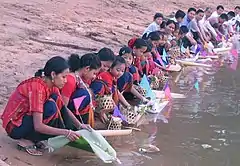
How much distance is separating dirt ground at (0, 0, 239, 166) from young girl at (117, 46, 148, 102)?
51.9 inches

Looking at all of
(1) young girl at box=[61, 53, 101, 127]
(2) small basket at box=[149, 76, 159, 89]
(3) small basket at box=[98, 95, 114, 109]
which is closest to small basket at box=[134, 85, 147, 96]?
(2) small basket at box=[149, 76, 159, 89]

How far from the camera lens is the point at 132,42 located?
23.6 ft

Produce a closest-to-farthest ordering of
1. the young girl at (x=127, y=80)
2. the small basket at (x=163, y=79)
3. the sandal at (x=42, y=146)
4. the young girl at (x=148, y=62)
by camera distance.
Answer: the sandal at (x=42, y=146) → the young girl at (x=127, y=80) → the young girl at (x=148, y=62) → the small basket at (x=163, y=79)

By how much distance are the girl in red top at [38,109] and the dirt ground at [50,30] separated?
0.58ft

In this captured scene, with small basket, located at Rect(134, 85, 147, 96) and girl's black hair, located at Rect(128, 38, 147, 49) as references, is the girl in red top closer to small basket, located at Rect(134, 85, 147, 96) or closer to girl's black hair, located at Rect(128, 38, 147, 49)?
small basket, located at Rect(134, 85, 147, 96)

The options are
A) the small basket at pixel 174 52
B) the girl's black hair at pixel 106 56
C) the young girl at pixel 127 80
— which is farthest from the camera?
the small basket at pixel 174 52

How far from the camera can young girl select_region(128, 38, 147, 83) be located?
7.04m

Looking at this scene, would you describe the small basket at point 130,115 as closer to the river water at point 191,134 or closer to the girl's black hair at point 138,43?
the river water at point 191,134

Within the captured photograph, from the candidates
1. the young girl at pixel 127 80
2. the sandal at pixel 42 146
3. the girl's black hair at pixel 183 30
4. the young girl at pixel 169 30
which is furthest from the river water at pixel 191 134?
the girl's black hair at pixel 183 30

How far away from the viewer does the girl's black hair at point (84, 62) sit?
5.25 metres

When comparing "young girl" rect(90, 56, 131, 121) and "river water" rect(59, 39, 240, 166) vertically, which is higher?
"young girl" rect(90, 56, 131, 121)

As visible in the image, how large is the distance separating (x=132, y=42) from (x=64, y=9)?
18.4 ft

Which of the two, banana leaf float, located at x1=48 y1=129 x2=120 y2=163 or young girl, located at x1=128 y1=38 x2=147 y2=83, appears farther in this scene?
young girl, located at x1=128 y1=38 x2=147 y2=83

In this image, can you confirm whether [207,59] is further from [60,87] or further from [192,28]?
[60,87]
